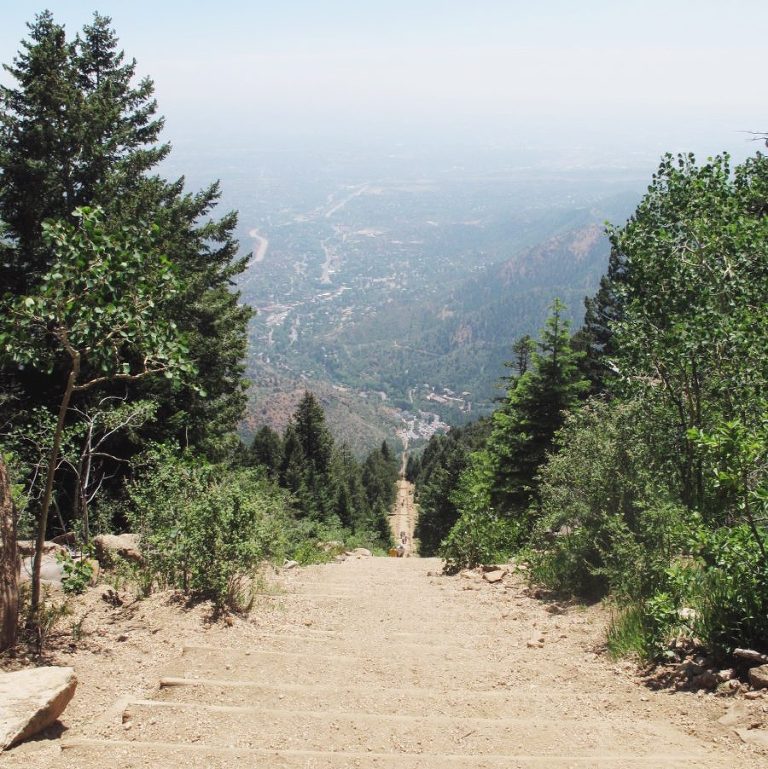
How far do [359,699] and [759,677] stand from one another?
10.4 ft

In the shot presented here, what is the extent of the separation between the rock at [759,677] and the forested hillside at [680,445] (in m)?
0.44

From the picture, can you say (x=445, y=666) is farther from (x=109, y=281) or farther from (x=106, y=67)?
(x=106, y=67)

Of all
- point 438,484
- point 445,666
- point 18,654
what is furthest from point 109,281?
point 438,484

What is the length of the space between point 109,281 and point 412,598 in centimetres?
728

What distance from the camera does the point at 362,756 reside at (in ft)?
13.4

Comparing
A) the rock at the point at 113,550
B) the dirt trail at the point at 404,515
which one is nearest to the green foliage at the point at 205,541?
the rock at the point at 113,550

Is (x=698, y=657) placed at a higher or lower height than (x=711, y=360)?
lower

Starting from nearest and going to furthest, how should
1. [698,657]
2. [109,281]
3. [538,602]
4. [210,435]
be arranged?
1. [109,281]
2. [698,657]
3. [538,602]
4. [210,435]

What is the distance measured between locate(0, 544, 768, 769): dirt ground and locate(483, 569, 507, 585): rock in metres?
2.78

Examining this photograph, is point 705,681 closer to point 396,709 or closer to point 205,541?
point 396,709

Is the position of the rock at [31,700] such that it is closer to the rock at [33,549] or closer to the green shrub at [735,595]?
the rock at [33,549]

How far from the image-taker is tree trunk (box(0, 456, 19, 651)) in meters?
5.22

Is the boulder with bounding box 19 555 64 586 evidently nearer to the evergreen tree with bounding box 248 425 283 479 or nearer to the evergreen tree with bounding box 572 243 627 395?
the evergreen tree with bounding box 572 243 627 395

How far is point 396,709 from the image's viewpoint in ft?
16.3
